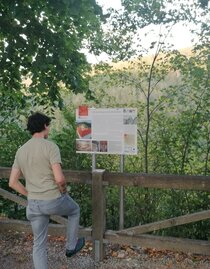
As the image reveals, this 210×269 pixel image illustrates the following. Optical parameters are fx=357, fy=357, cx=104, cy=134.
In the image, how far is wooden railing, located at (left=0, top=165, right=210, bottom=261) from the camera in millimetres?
4199

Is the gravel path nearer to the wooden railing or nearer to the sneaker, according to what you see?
the wooden railing

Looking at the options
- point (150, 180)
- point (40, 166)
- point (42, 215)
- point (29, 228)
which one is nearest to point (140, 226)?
point (150, 180)

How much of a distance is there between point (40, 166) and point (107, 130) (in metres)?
Result: 1.46

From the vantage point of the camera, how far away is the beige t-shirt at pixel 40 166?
3.50 metres

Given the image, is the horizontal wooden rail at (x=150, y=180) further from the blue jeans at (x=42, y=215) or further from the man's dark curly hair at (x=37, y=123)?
the man's dark curly hair at (x=37, y=123)

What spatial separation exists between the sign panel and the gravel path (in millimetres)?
1396

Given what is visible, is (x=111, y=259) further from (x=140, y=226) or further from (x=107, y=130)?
(x=107, y=130)

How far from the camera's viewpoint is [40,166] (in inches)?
139

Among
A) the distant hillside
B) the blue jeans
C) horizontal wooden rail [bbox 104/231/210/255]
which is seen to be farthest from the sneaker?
the distant hillside

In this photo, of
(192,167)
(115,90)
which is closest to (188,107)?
(192,167)

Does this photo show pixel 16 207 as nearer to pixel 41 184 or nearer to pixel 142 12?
pixel 41 184

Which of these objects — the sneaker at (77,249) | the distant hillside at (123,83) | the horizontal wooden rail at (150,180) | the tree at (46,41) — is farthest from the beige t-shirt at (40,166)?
the distant hillside at (123,83)

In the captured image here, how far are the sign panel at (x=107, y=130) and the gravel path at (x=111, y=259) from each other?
4.58 ft

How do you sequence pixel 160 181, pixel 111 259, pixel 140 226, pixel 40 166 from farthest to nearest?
pixel 111 259 → pixel 140 226 → pixel 160 181 → pixel 40 166
